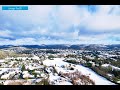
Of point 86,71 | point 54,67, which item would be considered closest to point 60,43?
point 54,67

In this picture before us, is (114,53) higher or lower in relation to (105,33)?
lower

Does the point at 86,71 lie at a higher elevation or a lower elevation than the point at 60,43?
lower

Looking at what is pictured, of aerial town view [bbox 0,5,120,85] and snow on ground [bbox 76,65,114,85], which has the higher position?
aerial town view [bbox 0,5,120,85]

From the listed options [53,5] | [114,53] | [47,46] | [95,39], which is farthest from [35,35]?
[114,53]

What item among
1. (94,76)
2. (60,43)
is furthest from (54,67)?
(94,76)

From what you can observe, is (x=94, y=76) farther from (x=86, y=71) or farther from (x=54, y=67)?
(x=54, y=67)

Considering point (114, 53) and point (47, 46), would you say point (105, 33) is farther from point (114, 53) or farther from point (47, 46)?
point (47, 46)

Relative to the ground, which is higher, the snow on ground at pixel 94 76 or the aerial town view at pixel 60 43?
the aerial town view at pixel 60 43
